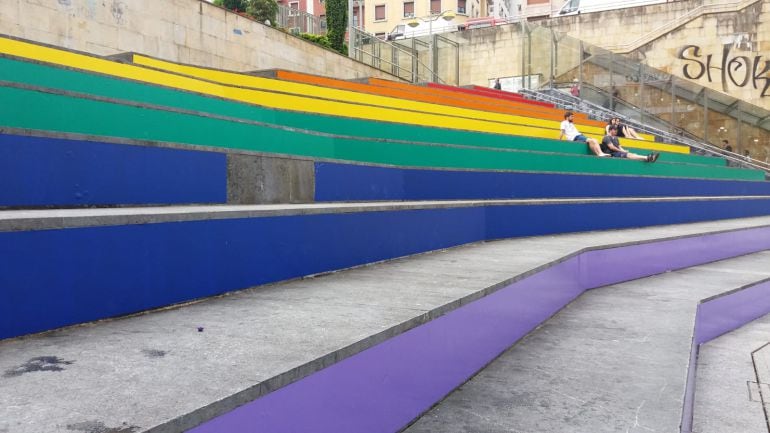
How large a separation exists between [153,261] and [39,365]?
2.38ft

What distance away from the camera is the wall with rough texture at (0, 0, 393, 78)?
719 cm

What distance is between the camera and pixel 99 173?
106 inches

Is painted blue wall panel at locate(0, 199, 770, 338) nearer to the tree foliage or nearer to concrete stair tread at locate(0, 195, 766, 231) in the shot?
concrete stair tread at locate(0, 195, 766, 231)

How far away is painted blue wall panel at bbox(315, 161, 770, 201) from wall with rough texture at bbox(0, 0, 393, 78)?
487cm

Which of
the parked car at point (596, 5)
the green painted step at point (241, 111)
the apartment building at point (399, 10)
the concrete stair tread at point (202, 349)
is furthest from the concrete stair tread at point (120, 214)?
the apartment building at point (399, 10)

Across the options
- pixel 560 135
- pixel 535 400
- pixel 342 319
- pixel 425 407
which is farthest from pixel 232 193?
pixel 560 135

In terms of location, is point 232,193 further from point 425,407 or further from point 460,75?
point 460,75

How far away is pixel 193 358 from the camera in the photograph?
161cm

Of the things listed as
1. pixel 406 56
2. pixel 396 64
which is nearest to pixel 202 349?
pixel 396 64

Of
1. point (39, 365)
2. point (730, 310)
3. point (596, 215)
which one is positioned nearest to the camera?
point (39, 365)

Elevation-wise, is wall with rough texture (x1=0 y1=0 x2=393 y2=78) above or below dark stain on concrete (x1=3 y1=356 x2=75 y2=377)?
above

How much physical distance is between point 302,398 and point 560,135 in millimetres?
8810

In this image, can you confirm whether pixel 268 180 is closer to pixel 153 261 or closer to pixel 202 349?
pixel 153 261

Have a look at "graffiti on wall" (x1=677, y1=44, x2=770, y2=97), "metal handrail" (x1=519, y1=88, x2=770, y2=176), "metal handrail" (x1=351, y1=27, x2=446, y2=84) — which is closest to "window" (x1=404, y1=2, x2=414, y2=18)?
"metal handrail" (x1=351, y1=27, x2=446, y2=84)
